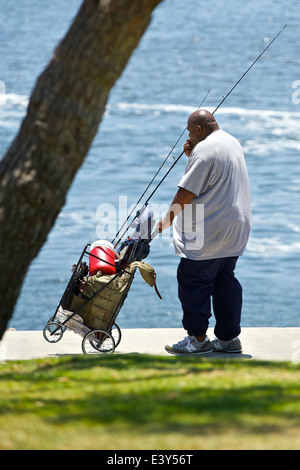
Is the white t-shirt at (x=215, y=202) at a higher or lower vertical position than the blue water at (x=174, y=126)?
lower

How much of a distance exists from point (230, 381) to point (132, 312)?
13089mm

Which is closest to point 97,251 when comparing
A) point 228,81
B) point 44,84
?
point 44,84

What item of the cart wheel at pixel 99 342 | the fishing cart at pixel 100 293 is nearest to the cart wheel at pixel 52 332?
the fishing cart at pixel 100 293

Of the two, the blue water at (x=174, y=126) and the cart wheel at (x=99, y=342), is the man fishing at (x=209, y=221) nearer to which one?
the cart wheel at (x=99, y=342)

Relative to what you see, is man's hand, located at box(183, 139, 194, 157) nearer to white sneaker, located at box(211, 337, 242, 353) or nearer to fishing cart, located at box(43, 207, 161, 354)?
fishing cart, located at box(43, 207, 161, 354)

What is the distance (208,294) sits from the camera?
6.79 metres

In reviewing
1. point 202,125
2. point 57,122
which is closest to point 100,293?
point 202,125

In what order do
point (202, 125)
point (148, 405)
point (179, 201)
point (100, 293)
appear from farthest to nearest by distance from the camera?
point (100, 293), point (202, 125), point (179, 201), point (148, 405)

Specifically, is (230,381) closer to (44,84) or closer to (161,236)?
(44,84)

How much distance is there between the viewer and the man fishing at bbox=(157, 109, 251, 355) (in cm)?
654

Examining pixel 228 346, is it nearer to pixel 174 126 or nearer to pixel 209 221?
pixel 209 221

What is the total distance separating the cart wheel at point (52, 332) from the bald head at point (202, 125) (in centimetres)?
195

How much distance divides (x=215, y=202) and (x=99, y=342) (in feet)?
4.95

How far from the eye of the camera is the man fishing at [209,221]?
654 centimetres
